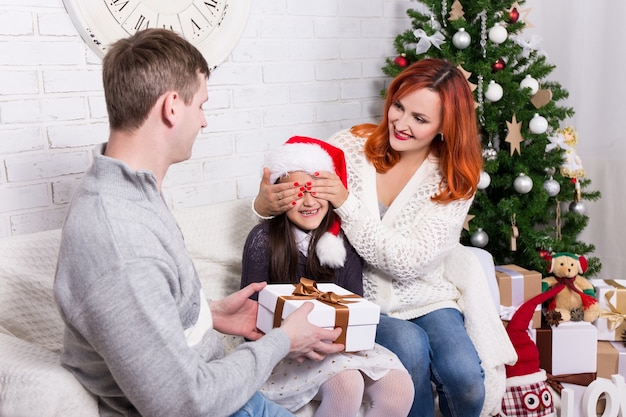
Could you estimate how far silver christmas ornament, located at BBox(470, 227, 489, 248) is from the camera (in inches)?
116

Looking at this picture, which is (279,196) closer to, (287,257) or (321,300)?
(287,257)

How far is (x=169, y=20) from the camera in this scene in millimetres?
2484

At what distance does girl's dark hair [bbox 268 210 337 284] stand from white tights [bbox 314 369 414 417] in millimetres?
346

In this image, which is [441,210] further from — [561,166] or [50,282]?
[50,282]

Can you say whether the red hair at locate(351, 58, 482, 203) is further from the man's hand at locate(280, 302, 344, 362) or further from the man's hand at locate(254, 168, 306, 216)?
the man's hand at locate(280, 302, 344, 362)

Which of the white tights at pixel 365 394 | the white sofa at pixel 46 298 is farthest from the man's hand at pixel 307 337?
the white sofa at pixel 46 298

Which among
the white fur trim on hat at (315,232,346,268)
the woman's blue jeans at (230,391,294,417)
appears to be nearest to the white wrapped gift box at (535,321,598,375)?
the white fur trim on hat at (315,232,346,268)

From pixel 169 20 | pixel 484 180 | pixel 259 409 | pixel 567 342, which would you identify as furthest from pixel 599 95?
pixel 259 409

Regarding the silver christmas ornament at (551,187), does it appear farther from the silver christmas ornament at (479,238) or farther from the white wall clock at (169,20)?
the white wall clock at (169,20)

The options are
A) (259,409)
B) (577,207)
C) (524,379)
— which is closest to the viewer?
(259,409)

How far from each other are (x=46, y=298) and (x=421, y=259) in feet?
3.73

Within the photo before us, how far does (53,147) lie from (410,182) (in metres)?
1.19

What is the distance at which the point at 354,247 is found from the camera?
2186 millimetres

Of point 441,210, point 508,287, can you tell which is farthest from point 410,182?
point 508,287
